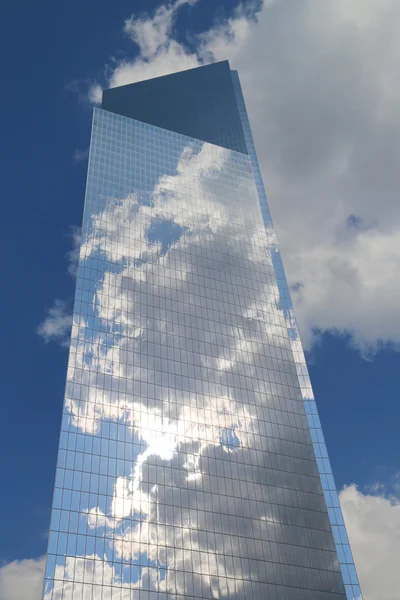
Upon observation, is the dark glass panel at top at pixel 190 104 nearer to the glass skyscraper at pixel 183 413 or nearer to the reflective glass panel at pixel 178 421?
the glass skyscraper at pixel 183 413

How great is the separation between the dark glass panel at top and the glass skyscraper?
21.6 meters

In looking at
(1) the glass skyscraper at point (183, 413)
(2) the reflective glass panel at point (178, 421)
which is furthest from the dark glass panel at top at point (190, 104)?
(2) the reflective glass panel at point (178, 421)

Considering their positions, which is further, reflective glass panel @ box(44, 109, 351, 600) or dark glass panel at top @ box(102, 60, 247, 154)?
dark glass panel at top @ box(102, 60, 247, 154)

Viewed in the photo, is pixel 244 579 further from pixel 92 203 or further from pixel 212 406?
pixel 92 203

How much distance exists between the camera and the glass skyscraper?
78.1m

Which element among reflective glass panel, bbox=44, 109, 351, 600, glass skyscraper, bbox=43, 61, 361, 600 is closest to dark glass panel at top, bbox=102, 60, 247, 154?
glass skyscraper, bbox=43, 61, 361, 600

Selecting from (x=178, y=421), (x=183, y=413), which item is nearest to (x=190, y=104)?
(x=183, y=413)

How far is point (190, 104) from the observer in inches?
6683

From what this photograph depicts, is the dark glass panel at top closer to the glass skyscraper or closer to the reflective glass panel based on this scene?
the glass skyscraper

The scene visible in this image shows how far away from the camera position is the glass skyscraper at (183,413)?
78.1 meters

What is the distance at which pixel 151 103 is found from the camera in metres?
165

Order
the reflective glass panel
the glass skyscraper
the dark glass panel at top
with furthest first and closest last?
the dark glass panel at top < the glass skyscraper < the reflective glass panel

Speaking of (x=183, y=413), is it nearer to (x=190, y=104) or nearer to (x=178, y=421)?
(x=178, y=421)

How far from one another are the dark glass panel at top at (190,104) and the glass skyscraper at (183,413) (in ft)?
71.0
